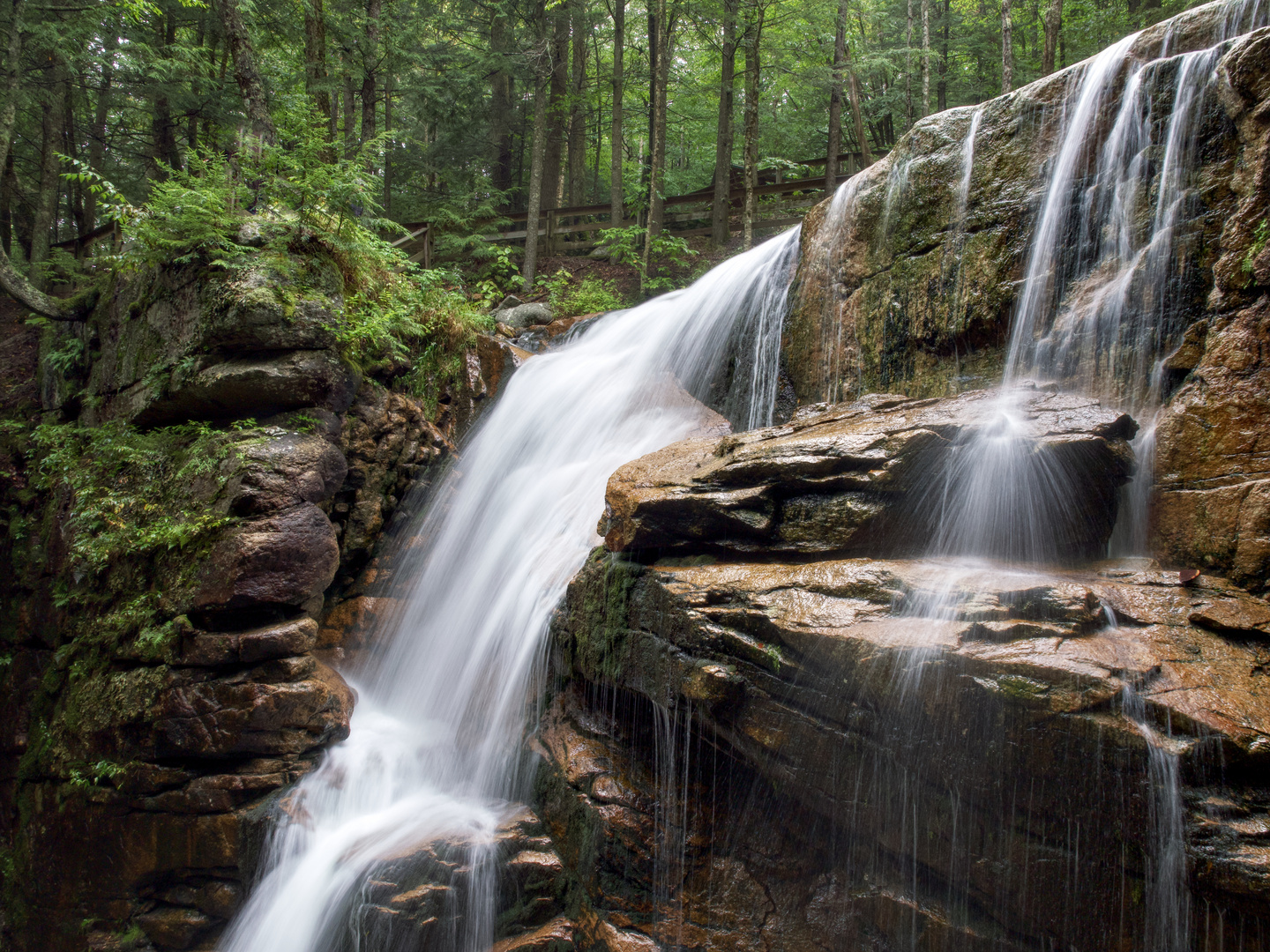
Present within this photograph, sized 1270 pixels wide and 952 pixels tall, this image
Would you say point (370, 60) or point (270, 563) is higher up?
point (370, 60)

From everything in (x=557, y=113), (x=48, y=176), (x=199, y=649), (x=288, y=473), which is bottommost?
(x=199, y=649)

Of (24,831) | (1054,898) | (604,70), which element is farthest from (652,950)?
(604,70)

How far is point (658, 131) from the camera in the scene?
15.1 meters

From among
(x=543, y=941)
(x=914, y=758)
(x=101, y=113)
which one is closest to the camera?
(x=914, y=758)

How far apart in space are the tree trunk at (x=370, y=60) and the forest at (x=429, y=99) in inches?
2.3

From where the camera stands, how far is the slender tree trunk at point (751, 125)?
13.8 meters

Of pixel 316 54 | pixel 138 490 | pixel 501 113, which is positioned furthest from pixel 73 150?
pixel 138 490

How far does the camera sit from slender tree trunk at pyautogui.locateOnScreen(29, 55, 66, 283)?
12016mm

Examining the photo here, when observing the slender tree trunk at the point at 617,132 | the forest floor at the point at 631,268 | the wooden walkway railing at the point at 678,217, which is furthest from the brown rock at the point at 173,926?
the slender tree trunk at the point at 617,132

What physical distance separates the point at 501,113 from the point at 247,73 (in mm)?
11709

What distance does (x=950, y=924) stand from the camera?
3377 mm

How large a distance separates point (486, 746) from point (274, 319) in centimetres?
448

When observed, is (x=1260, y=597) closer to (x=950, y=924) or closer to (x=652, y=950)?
(x=950, y=924)

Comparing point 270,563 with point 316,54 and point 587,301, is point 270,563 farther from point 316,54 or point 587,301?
point 587,301
